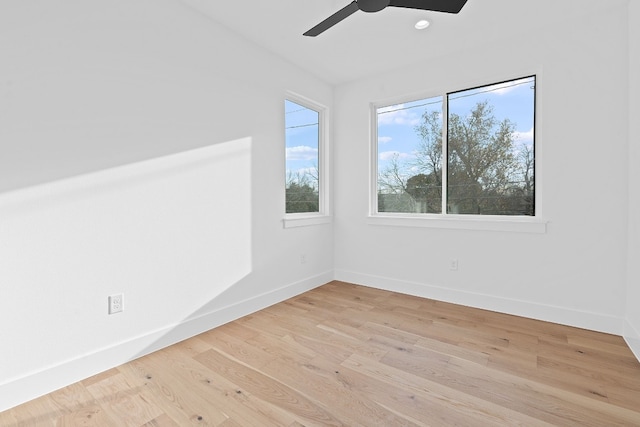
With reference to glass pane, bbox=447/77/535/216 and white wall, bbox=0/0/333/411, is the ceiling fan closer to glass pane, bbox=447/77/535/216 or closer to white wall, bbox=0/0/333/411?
white wall, bbox=0/0/333/411

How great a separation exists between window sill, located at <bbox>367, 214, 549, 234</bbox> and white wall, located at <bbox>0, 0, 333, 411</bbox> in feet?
4.83

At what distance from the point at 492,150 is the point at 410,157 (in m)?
0.83

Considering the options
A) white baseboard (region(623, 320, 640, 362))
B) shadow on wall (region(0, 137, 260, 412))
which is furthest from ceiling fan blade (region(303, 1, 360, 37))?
white baseboard (region(623, 320, 640, 362))

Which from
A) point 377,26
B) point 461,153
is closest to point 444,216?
point 461,153

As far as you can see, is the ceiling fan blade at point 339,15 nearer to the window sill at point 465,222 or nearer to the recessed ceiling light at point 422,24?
the recessed ceiling light at point 422,24

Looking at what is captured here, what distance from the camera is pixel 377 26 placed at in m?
Result: 2.58

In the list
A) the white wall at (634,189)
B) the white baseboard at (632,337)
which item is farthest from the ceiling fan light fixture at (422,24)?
the white baseboard at (632,337)

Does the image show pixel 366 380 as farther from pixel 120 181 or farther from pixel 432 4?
pixel 432 4

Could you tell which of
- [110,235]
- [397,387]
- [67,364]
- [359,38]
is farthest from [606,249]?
[67,364]

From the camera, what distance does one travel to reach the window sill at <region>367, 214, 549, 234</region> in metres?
2.71

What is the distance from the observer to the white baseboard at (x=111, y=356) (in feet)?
5.22

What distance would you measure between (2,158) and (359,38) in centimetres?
260

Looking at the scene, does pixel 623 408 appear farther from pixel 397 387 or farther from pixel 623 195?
pixel 623 195

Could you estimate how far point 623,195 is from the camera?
234cm
